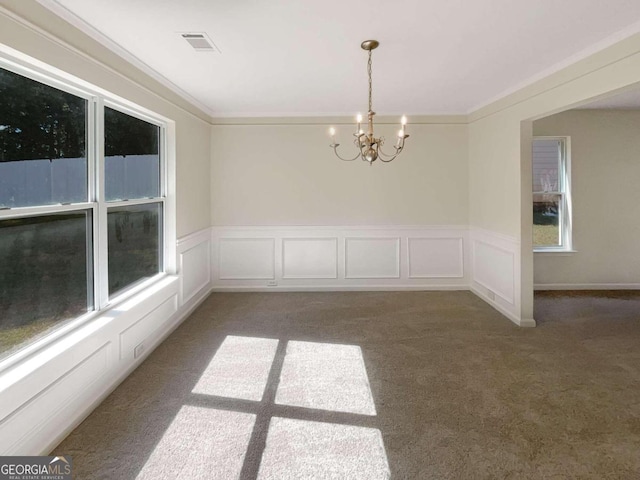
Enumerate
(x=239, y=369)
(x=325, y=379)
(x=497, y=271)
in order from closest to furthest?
(x=325, y=379) < (x=239, y=369) < (x=497, y=271)

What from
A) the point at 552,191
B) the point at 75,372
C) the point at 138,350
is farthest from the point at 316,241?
the point at 552,191

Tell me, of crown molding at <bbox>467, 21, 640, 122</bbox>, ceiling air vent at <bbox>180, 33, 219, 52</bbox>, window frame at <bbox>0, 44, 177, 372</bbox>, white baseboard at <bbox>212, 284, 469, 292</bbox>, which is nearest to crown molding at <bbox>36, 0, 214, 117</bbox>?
window frame at <bbox>0, 44, 177, 372</bbox>

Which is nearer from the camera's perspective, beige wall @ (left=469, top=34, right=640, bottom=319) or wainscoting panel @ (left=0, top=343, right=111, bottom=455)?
wainscoting panel @ (left=0, top=343, right=111, bottom=455)

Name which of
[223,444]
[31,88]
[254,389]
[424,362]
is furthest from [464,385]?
[31,88]

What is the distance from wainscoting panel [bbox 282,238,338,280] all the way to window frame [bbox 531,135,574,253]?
301 cm

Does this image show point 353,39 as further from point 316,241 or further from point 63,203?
point 316,241

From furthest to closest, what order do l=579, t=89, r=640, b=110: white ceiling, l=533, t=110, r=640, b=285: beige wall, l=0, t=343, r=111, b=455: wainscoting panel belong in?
1. l=533, t=110, r=640, b=285: beige wall
2. l=579, t=89, r=640, b=110: white ceiling
3. l=0, t=343, r=111, b=455: wainscoting panel

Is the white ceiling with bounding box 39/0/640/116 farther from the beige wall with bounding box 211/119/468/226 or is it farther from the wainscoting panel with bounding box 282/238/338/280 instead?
the wainscoting panel with bounding box 282/238/338/280

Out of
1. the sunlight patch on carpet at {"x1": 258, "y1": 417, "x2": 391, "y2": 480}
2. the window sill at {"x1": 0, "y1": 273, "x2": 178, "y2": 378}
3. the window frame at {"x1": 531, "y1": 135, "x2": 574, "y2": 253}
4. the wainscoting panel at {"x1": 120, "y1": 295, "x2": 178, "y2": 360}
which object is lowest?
the sunlight patch on carpet at {"x1": 258, "y1": 417, "x2": 391, "y2": 480}

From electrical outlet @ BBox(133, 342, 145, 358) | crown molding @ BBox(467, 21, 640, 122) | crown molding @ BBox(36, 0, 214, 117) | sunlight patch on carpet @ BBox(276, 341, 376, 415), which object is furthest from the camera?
electrical outlet @ BBox(133, 342, 145, 358)

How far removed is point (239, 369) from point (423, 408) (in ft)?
4.73

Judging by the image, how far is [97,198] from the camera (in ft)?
8.46

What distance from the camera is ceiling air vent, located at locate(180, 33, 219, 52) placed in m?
2.50

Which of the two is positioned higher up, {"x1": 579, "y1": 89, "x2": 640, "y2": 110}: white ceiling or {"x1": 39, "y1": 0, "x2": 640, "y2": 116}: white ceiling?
{"x1": 579, "y1": 89, "x2": 640, "y2": 110}: white ceiling
